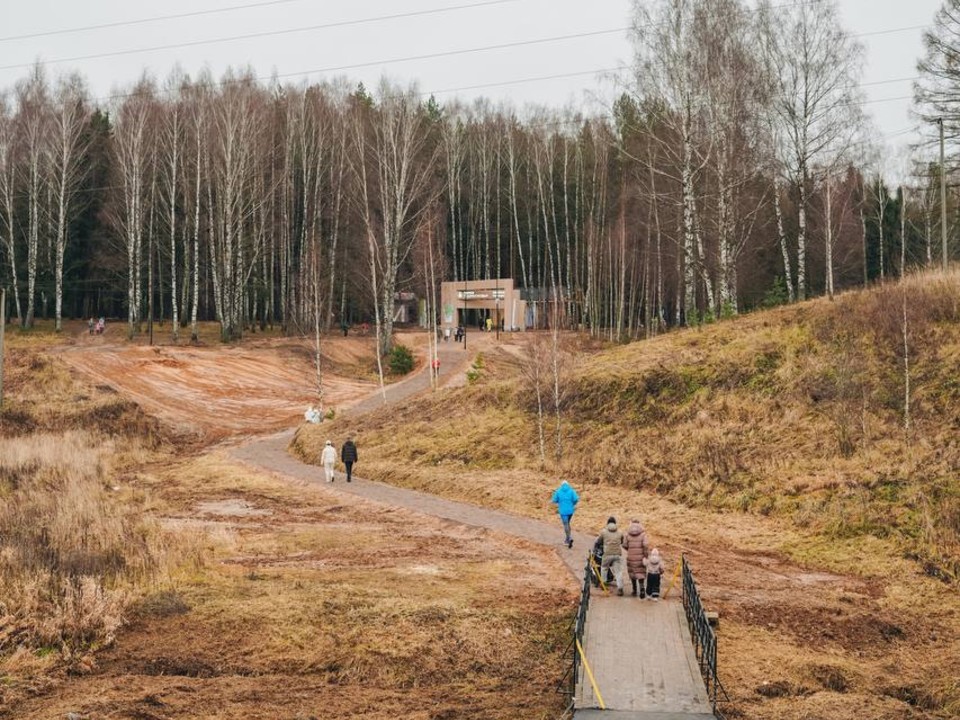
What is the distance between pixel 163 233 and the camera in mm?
64875

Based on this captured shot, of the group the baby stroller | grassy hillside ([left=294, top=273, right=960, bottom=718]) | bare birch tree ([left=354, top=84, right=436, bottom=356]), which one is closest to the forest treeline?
bare birch tree ([left=354, top=84, right=436, bottom=356])

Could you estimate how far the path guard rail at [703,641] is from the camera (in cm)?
1114

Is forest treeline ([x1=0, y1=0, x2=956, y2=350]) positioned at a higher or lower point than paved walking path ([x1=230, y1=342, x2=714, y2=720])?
higher

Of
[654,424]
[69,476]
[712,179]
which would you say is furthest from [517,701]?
[712,179]

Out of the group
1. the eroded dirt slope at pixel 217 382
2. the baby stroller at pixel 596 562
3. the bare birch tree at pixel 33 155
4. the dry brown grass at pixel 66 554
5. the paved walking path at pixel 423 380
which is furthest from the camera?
the bare birch tree at pixel 33 155

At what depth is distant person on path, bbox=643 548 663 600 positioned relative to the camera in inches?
599

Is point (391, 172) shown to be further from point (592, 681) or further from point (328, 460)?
point (592, 681)

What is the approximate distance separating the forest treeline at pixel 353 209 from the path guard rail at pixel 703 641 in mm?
27496

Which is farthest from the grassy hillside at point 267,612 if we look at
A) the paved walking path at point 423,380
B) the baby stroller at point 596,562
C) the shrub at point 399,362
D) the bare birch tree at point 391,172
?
the bare birch tree at point 391,172

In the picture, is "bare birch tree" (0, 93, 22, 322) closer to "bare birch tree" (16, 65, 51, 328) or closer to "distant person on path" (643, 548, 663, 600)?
"bare birch tree" (16, 65, 51, 328)

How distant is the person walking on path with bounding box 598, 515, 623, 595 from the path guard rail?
1.37 metres

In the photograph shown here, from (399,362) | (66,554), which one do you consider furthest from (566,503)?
(399,362)

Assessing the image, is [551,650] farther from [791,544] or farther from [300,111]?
[300,111]

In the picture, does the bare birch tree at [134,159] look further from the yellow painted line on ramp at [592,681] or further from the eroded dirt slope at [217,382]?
the yellow painted line on ramp at [592,681]
